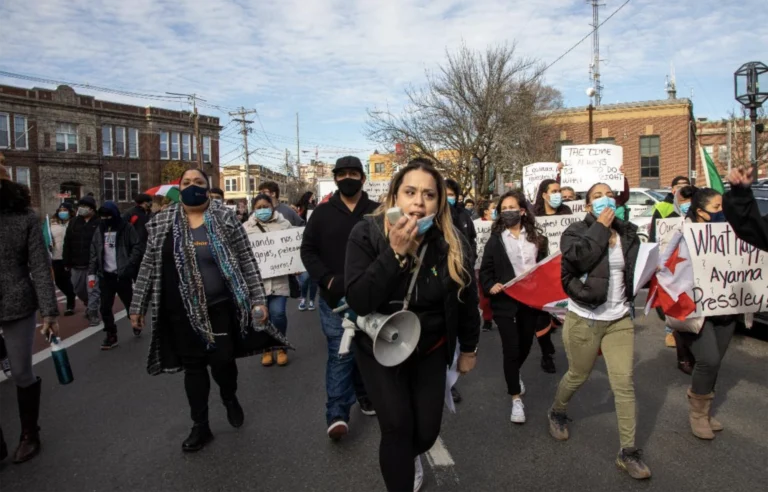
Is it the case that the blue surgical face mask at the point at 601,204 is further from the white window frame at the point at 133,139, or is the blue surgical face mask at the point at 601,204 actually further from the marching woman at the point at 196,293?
the white window frame at the point at 133,139

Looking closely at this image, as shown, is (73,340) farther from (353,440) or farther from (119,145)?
(119,145)

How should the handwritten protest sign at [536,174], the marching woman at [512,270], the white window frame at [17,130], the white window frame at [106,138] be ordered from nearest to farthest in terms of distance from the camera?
1. the marching woman at [512,270]
2. the handwritten protest sign at [536,174]
3. the white window frame at [17,130]
4. the white window frame at [106,138]

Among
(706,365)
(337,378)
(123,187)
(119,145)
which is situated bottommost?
(337,378)

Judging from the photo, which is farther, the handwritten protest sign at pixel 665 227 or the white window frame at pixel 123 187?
the white window frame at pixel 123 187

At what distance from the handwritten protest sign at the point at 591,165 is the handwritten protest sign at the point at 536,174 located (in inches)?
32.0

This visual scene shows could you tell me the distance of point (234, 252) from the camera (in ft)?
13.4

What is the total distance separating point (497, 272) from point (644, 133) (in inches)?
1465

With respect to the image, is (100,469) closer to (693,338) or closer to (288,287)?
(288,287)

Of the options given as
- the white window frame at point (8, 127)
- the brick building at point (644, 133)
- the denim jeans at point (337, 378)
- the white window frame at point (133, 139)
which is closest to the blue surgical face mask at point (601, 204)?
the denim jeans at point (337, 378)

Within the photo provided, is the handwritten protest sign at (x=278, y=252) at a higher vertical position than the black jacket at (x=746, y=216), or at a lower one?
lower

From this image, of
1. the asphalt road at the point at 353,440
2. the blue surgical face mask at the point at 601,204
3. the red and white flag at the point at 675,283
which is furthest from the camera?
the red and white flag at the point at 675,283

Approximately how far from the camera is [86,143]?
162ft

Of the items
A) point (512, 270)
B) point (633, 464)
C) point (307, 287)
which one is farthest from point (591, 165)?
point (633, 464)

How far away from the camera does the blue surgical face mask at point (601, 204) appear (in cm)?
381
